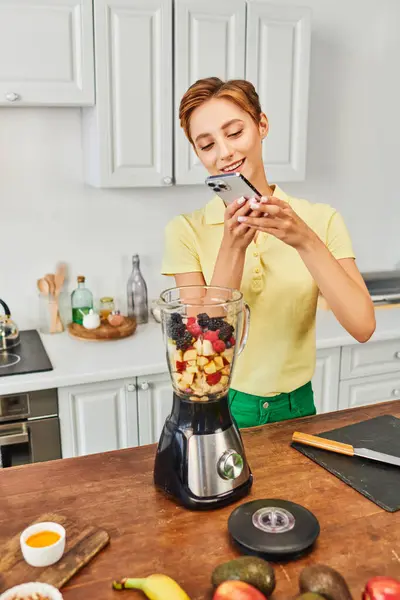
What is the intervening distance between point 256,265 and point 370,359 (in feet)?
4.41

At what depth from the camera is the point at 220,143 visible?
144 cm

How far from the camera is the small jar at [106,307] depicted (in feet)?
8.85

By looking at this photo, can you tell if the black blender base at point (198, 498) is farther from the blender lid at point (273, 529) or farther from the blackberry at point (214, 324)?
the blackberry at point (214, 324)

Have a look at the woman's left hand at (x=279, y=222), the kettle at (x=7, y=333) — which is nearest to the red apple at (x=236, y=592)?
the woman's left hand at (x=279, y=222)

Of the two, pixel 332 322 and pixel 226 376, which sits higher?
pixel 226 376

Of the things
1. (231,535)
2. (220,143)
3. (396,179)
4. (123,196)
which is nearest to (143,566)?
(231,535)

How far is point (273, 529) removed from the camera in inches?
39.9

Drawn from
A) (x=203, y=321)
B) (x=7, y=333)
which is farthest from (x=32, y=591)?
(x=7, y=333)

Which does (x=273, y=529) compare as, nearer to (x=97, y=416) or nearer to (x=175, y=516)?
(x=175, y=516)

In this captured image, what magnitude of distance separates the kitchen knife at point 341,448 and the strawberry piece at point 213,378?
0.31 meters

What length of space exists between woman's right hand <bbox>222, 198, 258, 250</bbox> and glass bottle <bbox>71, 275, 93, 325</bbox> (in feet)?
4.51

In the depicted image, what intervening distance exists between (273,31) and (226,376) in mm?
1741

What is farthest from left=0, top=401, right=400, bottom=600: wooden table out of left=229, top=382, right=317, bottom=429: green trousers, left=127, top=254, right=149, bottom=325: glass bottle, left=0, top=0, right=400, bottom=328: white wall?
left=0, top=0, right=400, bottom=328: white wall

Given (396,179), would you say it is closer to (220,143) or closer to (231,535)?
(220,143)
